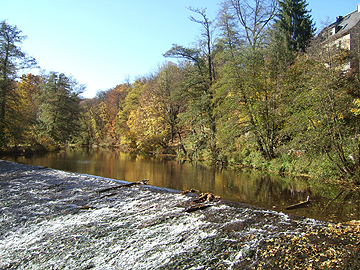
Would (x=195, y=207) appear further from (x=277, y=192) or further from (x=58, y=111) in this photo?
(x=58, y=111)

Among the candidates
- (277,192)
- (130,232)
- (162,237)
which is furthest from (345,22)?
(130,232)

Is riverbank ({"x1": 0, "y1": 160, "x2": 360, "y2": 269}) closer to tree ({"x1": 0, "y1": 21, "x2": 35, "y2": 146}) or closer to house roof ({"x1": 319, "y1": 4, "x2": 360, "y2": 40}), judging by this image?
tree ({"x1": 0, "y1": 21, "x2": 35, "y2": 146})

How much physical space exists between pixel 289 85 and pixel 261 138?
391 centimetres

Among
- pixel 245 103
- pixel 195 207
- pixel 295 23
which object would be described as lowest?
pixel 195 207

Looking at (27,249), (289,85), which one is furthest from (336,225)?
(289,85)

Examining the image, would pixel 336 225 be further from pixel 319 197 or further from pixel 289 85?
pixel 289 85

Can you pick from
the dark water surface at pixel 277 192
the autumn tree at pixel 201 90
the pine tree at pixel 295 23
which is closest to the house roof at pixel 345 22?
the pine tree at pixel 295 23

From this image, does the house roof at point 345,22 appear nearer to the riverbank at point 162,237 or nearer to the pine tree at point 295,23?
the pine tree at point 295,23

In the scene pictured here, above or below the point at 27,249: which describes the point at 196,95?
above

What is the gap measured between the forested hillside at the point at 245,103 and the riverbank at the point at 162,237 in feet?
19.6

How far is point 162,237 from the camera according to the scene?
551cm

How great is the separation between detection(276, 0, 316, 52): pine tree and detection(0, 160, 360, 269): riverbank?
86.0ft

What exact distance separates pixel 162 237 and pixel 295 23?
98.6 feet

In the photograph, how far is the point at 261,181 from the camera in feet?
42.7
